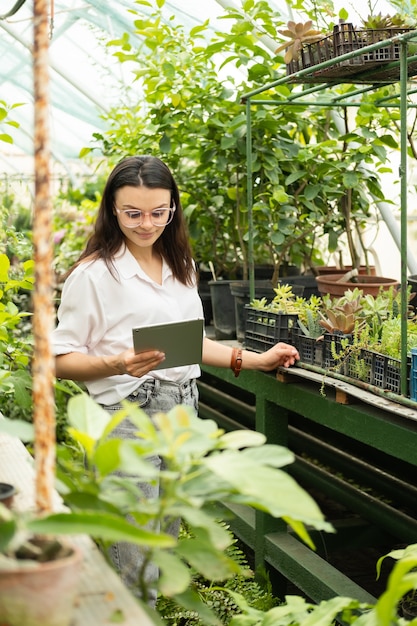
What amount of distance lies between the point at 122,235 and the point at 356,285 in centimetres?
129

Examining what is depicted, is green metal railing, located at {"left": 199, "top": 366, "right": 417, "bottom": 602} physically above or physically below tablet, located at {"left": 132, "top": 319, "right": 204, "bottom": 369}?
below

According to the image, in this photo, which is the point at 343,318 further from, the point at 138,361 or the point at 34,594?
the point at 34,594

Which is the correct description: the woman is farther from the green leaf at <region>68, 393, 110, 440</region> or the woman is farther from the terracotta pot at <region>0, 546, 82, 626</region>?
the terracotta pot at <region>0, 546, 82, 626</region>

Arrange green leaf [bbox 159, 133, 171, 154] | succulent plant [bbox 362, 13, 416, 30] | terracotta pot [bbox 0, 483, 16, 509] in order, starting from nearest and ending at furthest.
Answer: terracotta pot [bbox 0, 483, 16, 509] → succulent plant [bbox 362, 13, 416, 30] → green leaf [bbox 159, 133, 171, 154]

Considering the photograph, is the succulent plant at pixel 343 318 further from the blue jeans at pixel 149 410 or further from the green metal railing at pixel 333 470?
the blue jeans at pixel 149 410

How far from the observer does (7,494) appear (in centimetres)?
109

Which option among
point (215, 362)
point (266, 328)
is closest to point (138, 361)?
point (215, 362)

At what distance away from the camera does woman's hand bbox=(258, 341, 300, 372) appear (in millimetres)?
2896

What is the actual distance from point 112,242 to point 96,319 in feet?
0.87

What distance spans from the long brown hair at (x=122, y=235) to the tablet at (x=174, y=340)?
0.30m

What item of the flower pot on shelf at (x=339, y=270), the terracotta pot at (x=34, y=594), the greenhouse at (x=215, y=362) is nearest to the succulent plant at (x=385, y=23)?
the greenhouse at (x=215, y=362)

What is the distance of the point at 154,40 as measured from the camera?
409 cm

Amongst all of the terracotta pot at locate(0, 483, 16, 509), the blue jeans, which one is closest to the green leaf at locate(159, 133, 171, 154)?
the blue jeans

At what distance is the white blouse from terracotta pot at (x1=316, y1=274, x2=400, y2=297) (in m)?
1.20
